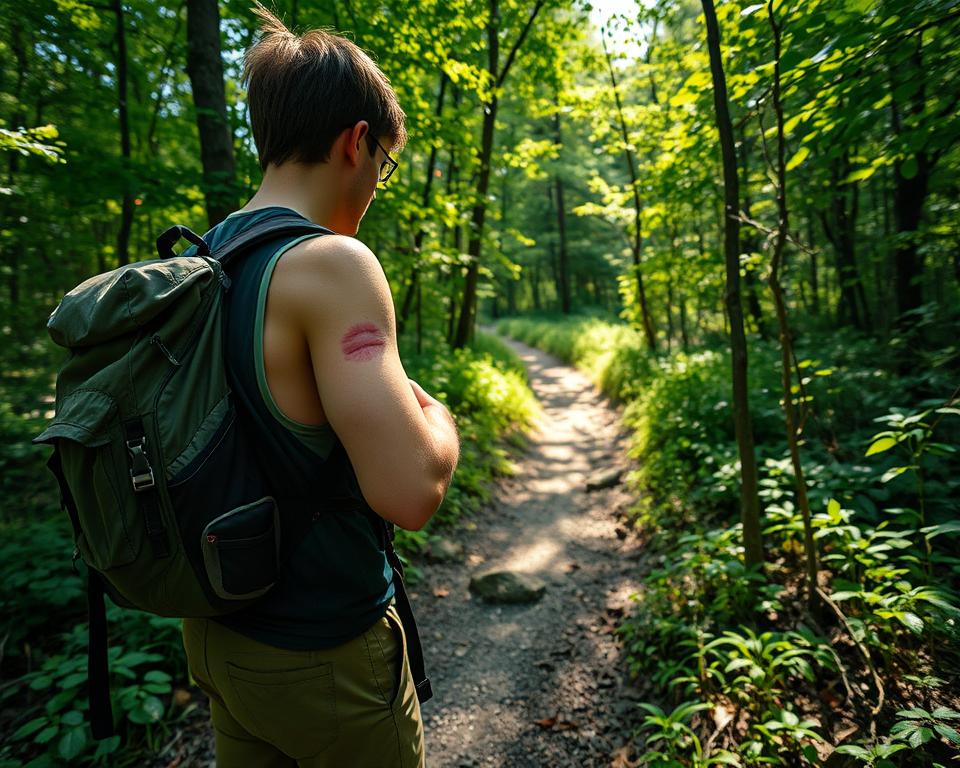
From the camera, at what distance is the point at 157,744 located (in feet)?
7.87

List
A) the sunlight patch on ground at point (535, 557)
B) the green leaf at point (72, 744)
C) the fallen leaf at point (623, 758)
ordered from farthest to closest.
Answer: the sunlight patch on ground at point (535, 557), the fallen leaf at point (623, 758), the green leaf at point (72, 744)

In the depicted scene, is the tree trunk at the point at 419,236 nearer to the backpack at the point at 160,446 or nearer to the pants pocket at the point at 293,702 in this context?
the backpack at the point at 160,446

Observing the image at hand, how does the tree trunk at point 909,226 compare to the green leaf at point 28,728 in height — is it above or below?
above

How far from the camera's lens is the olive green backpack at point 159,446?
0.86m

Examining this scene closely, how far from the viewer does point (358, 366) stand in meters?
0.93

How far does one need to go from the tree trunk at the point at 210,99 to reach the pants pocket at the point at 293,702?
360cm

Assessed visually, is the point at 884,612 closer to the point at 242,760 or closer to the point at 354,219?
the point at 242,760

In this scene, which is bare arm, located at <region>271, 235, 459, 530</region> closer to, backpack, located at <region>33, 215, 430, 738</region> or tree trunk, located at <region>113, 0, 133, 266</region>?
backpack, located at <region>33, 215, 430, 738</region>

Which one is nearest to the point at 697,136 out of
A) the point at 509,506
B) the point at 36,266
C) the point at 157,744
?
the point at 509,506

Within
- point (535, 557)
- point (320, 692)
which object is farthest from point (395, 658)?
point (535, 557)

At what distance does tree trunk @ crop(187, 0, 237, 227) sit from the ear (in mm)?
3076

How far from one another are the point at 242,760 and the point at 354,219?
4.69ft

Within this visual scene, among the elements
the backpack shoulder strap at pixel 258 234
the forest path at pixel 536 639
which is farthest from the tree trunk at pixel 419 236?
the backpack shoulder strap at pixel 258 234

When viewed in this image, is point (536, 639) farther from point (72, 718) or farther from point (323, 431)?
point (323, 431)
